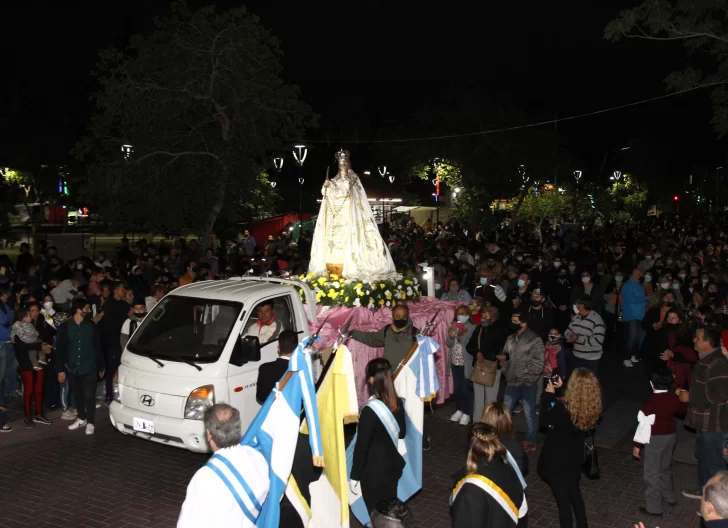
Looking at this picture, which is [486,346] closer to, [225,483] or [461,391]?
[461,391]

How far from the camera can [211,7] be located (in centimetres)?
2178

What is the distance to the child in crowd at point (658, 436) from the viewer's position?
22.5 ft

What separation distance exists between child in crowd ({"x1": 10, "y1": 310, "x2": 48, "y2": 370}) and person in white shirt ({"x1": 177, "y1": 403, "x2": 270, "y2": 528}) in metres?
6.27

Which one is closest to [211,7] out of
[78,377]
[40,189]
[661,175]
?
[78,377]

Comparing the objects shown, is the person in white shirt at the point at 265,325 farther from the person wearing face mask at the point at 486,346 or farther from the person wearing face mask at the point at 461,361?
the person wearing face mask at the point at 461,361

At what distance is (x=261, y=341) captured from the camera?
8570 millimetres

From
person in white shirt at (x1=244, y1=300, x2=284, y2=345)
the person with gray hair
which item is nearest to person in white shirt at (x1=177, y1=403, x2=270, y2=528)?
the person with gray hair

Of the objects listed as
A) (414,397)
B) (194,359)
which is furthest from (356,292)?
(414,397)

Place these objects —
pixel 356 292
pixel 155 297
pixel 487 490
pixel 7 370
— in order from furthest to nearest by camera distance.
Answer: pixel 155 297 → pixel 356 292 → pixel 7 370 → pixel 487 490

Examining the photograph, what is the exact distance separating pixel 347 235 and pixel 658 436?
6.33 meters

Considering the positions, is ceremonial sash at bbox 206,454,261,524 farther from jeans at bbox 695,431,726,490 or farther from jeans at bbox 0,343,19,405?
jeans at bbox 0,343,19,405

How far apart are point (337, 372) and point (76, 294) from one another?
705cm

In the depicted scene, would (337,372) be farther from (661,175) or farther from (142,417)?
A: (661,175)

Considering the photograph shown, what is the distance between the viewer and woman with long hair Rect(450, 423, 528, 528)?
4305mm
